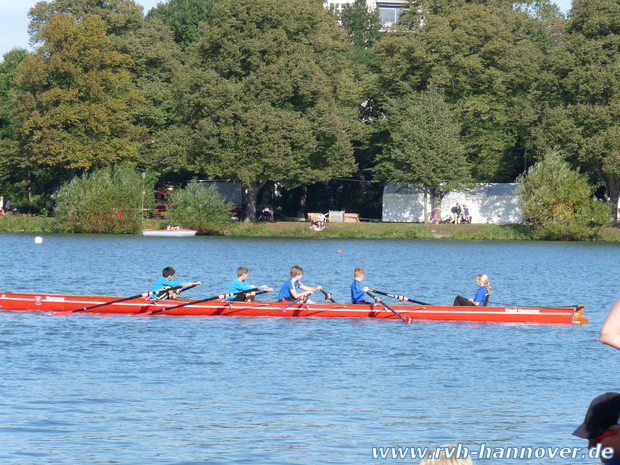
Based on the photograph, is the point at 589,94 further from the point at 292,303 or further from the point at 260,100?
the point at 292,303

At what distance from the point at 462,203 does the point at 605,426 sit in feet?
221

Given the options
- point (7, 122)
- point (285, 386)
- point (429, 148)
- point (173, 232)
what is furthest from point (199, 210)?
point (285, 386)

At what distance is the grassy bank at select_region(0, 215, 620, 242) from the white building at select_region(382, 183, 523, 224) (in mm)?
3295

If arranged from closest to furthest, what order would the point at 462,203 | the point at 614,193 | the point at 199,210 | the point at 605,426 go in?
the point at 605,426, the point at 199,210, the point at 614,193, the point at 462,203

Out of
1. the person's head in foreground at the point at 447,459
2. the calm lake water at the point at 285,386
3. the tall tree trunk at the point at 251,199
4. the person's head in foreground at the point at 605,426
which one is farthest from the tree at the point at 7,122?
the person's head in foreground at the point at 605,426

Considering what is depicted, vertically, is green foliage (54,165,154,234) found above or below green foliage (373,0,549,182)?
below

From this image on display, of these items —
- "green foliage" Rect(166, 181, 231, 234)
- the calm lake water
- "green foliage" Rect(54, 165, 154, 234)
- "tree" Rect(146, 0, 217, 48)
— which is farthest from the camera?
"tree" Rect(146, 0, 217, 48)

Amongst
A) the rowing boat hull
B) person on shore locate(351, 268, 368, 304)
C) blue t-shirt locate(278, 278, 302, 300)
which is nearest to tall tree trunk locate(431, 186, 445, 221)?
person on shore locate(351, 268, 368, 304)

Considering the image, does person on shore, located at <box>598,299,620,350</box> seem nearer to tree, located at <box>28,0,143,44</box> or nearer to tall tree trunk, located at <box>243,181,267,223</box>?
tall tree trunk, located at <box>243,181,267,223</box>

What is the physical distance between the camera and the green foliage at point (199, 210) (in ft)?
215

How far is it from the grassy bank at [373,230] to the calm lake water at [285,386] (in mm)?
33077

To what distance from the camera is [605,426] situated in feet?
17.8

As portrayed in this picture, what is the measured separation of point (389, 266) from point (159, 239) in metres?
23.1

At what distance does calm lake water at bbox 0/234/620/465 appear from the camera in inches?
485
